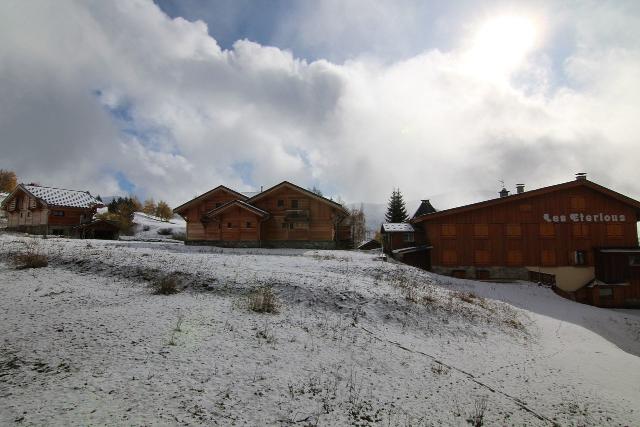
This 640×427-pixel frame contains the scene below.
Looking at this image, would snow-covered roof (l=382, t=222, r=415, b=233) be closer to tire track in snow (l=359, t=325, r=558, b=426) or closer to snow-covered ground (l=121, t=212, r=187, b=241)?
tire track in snow (l=359, t=325, r=558, b=426)

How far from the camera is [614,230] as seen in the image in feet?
93.0

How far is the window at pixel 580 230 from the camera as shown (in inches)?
1117

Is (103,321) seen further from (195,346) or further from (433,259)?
(433,259)

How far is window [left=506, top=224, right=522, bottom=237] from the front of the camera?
28547 millimetres

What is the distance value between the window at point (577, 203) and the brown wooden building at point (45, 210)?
56.4m

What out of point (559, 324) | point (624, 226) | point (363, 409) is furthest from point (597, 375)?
point (624, 226)

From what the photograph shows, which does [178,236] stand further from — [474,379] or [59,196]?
[474,379]

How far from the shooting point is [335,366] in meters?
7.18

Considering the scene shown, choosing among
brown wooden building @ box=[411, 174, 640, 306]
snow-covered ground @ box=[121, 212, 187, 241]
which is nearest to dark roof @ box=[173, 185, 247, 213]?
brown wooden building @ box=[411, 174, 640, 306]

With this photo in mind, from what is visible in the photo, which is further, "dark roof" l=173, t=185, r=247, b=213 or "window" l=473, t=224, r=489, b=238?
"dark roof" l=173, t=185, r=247, b=213

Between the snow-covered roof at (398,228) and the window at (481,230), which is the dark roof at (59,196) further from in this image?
the window at (481,230)

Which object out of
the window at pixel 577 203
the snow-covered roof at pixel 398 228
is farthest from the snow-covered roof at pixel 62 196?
the window at pixel 577 203

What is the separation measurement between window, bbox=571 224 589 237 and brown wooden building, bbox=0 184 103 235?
185ft

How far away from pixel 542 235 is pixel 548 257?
195 centimetres
